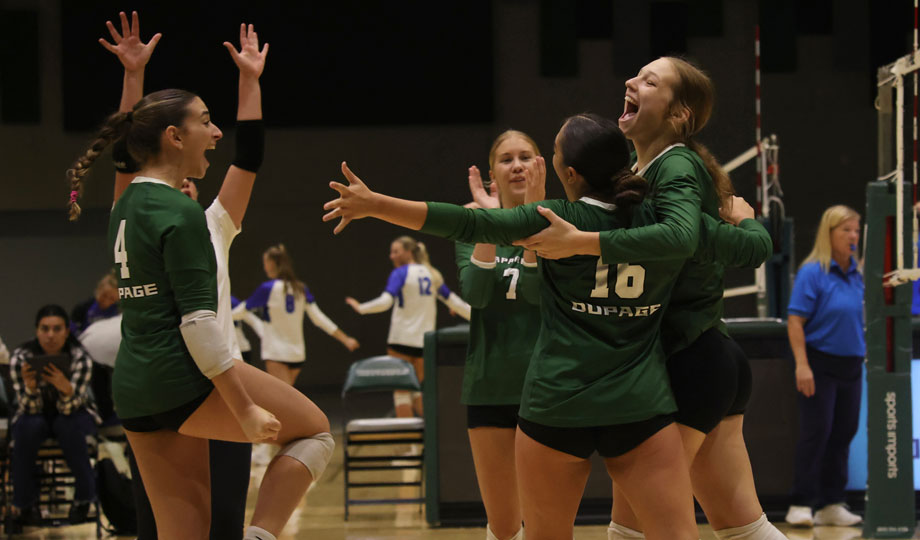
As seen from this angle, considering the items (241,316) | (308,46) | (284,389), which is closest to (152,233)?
(284,389)

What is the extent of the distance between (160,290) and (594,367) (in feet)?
3.47

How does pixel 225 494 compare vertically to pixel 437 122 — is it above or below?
below

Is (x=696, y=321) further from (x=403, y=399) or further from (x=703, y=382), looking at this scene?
(x=403, y=399)

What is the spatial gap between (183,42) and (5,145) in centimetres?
298

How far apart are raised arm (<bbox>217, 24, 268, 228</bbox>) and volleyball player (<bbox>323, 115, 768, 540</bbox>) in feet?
1.81

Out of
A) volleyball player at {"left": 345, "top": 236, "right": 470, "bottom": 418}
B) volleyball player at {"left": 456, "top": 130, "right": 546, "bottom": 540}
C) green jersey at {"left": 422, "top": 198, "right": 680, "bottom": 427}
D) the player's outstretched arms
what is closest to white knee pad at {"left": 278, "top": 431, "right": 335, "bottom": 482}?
green jersey at {"left": 422, "top": 198, "right": 680, "bottom": 427}

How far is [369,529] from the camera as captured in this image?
5.56 m

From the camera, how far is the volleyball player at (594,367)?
2238mm

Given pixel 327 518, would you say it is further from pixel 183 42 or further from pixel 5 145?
pixel 5 145

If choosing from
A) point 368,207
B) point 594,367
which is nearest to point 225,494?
point 368,207

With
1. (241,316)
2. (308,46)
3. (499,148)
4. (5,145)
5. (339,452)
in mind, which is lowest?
(339,452)

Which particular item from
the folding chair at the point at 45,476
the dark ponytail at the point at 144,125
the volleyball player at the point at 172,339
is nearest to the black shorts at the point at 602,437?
the volleyball player at the point at 172,339

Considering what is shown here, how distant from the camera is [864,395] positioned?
221 inches

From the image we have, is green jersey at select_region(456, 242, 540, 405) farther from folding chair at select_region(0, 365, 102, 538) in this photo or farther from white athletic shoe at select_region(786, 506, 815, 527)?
folding chair at select_region(0, 365, 102, 538)
